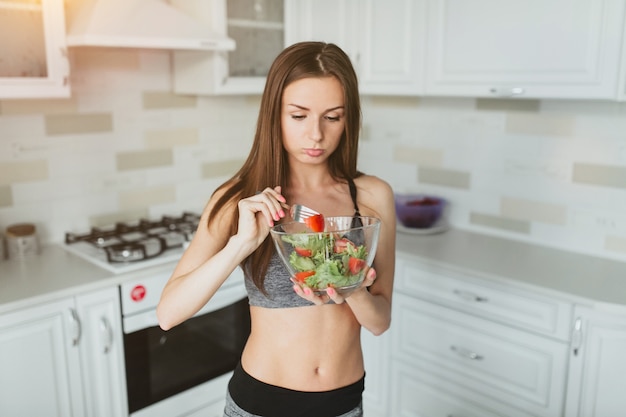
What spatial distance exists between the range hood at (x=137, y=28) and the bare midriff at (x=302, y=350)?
46.3 inches

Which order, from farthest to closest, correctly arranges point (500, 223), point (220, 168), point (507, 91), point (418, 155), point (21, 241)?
point (220, 168)
point (418, 155)
point (500, 223)
point (21, 241)
point (507, 91)

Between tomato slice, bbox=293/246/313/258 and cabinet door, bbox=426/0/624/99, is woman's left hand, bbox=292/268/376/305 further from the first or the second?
cabinet door, bbox=426/0/624/99

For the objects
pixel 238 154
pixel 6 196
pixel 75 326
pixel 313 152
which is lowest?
pixel 75 326

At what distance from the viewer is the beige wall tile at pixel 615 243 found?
2207 millimetres

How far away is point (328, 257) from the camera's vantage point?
1117 millimetres

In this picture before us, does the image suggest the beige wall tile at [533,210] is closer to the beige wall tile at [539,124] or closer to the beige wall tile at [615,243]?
the beige wall tile at [615,243]

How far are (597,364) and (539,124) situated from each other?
96 centimetres

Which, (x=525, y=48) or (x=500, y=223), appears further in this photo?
(x=500, y=223)

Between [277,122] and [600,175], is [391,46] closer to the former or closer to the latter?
[600,175]

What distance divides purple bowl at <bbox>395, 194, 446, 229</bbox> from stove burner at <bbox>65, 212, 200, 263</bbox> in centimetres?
90

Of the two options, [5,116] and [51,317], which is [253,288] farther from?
[5,116]

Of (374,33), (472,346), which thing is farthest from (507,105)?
(472,346)

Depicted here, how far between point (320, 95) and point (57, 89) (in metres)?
1.15

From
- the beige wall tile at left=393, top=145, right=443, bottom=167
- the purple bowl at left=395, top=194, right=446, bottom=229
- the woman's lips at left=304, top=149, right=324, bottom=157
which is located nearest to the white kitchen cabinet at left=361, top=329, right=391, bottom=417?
the purple bowl at left=395, top=194, right=446, bottom=229
